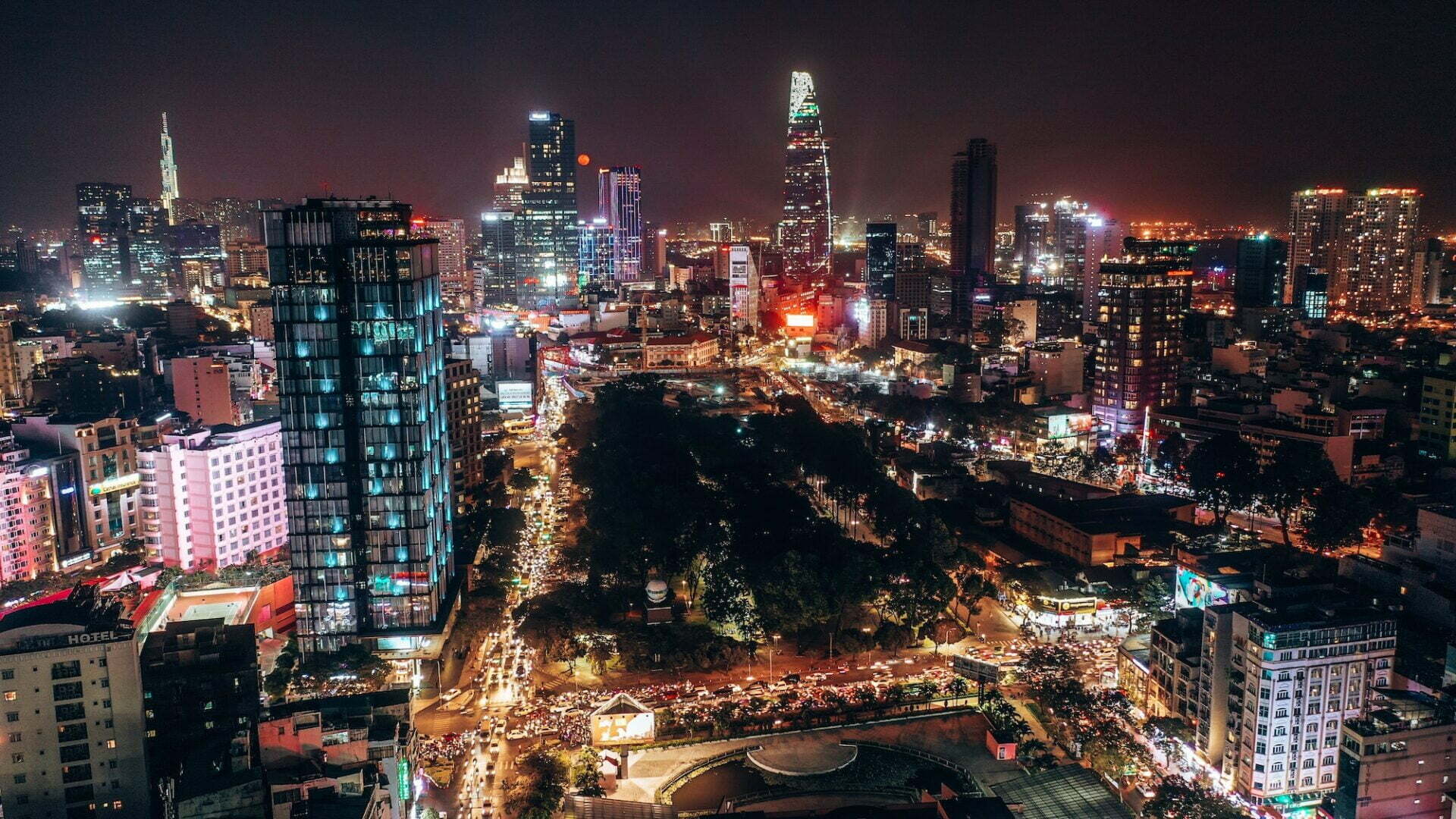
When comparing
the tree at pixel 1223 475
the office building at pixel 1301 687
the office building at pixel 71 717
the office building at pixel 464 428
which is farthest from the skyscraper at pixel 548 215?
the office building at pixel 1301 687

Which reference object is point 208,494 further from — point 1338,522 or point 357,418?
point 1338,522

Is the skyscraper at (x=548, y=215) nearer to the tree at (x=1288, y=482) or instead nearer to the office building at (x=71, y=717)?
the tree at (x=1288, y=482)

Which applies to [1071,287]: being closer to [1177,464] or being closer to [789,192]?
[789,192]

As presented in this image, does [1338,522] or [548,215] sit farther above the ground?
[548,215]

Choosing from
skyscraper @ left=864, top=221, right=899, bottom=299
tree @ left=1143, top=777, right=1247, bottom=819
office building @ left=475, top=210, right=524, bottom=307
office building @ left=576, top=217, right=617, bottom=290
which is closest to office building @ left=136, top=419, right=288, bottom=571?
tree @ left=1143, top=777, right=1247, bottom=819

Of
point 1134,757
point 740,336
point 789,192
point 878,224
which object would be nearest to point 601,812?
point 1134,757

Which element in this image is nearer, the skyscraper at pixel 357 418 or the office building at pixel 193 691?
the office building at pixel 193 691

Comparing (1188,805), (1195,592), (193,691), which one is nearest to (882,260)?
(1195,592)
